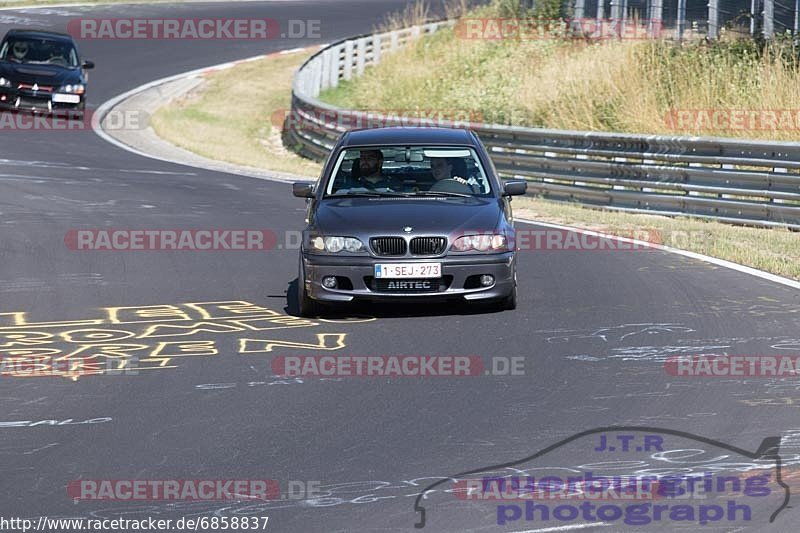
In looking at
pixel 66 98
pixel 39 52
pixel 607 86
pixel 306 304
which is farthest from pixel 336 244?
pixel 39 52

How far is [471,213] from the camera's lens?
11.7 metres

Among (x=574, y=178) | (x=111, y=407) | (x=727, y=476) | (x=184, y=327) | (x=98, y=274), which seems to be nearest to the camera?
(x=727, y=476)

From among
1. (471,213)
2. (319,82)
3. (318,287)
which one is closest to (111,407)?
(318,287)

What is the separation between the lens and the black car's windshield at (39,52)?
1261 inches

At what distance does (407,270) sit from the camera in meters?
11.3

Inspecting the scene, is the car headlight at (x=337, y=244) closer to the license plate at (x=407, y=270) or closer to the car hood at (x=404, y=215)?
the car hood at (x=404, y=215)

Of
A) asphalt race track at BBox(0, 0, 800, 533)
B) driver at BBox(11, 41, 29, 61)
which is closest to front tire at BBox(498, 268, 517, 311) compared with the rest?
asphalt race track at BBox(0, 0, 800, 533)

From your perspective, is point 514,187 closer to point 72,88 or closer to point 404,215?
point 404,215

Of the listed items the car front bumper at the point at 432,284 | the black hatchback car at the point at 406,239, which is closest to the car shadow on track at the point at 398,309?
the black hatchback car at the point at 406,239

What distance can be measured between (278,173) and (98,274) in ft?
39.4

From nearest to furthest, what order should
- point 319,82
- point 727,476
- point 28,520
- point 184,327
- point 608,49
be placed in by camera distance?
point 28,520 < point 727,476 < point 184,327 < point 608,49 < point 319,82

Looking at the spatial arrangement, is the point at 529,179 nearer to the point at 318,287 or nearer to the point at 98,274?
the point at 98,274

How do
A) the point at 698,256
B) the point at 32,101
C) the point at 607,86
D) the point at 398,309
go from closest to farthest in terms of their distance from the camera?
the point at 398,309 < the point at 698,256 < the point at 607,86 < the point at 32,101

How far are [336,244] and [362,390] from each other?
9.29 feet
